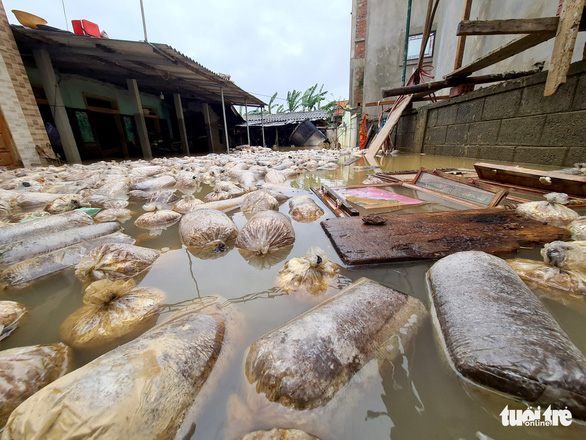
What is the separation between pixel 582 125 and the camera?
3.14 metres

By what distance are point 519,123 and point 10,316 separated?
20.4 ft

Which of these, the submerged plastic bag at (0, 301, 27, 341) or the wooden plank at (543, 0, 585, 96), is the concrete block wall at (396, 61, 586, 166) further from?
the submerged plastic bag at (0, 301, 27, 341)

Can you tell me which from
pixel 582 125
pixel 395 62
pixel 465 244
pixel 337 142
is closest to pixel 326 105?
pixel 337 142

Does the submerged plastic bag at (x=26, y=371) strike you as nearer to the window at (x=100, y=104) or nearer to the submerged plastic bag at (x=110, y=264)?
the submerged plastic bag at (x=110, y=264)

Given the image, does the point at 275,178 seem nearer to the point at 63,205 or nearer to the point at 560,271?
the point at 63,205

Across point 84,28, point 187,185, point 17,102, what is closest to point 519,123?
point 187,185

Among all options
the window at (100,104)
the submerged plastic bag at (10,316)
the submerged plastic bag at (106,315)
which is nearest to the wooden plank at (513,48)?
the submerged plastic bag at (106,315)

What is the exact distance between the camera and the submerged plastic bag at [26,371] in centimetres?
63

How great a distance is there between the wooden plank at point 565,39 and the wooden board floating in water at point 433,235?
2.05 metres

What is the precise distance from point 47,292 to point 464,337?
1859 mm

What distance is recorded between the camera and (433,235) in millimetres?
1561

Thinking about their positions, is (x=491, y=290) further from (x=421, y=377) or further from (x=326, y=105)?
(x=326, y=105)

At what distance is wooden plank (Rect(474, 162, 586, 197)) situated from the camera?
1.96m

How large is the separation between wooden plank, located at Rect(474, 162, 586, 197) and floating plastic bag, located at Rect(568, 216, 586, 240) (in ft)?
2.08
